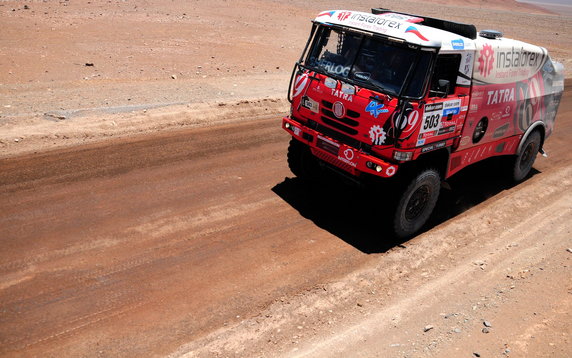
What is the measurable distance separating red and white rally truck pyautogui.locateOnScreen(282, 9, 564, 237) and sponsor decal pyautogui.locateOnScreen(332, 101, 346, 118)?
0.01 meters

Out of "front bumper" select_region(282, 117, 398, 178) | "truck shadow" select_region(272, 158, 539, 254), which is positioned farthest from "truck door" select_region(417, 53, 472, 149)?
"truck shadow" select_region(272, 158, 539, 254)

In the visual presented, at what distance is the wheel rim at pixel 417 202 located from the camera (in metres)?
7.66

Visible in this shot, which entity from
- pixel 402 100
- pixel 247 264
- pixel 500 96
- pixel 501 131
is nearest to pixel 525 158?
pixel 501 131

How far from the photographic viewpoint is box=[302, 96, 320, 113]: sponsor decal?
7814 millimetres

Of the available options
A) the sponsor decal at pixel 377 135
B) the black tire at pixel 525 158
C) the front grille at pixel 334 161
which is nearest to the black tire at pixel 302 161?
the front grille at pixel 334 161

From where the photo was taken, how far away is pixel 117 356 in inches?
199

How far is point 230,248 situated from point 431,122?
10.7ft

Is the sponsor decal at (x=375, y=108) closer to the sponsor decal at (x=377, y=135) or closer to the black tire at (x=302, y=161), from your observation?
the sponsor decal at (x=377, y=135)

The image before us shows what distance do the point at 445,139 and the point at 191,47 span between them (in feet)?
47.4

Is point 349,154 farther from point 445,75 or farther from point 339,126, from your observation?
point 445,75

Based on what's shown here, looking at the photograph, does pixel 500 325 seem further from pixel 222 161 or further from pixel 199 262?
pixel 222 161

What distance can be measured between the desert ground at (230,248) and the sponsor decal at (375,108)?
1.38 metres

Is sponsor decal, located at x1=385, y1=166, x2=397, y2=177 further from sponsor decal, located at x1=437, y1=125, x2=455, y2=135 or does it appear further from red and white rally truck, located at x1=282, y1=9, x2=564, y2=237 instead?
sponsor decal, located at x1=437, y1=125, x2=455, y2=135

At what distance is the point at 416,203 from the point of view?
7773mm
